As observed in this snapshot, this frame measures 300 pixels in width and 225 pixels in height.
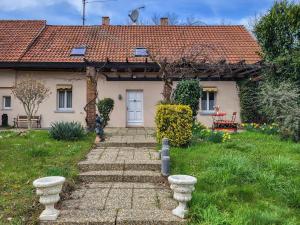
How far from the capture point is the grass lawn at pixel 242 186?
511cm

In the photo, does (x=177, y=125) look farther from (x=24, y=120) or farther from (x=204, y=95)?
(x=24, y=120)

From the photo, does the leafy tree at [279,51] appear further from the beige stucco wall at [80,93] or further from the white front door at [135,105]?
the white front door at [135,105]

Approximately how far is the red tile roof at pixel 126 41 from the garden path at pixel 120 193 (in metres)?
10.6

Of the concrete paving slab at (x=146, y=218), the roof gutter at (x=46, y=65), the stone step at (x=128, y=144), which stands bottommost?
the concrete paving slab at (x=146, y=218)

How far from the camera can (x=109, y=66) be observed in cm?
1748

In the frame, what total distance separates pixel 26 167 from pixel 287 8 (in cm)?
1307

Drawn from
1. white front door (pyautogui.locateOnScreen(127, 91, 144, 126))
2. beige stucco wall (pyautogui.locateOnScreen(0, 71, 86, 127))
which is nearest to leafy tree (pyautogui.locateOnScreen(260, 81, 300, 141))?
white front door (pyautogui.locateOnScreen(127, 91, 144, 126))

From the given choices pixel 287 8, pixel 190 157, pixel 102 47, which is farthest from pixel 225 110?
pixel 190 157

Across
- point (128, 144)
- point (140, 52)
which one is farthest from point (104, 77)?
point (128, 144)

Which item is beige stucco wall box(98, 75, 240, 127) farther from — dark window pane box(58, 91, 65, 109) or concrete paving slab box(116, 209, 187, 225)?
concrete paving slab box(116, 209, 187, 225)

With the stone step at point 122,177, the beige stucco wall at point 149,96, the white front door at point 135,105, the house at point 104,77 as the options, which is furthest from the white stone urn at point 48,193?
the white front door at point 135,105

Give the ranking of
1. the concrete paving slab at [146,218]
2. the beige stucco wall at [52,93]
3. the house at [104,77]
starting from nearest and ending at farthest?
the concrete paving slab at [146,218], the house at [104,77], the beige stucco wall at [52,93]

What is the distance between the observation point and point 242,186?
6473 millimetres

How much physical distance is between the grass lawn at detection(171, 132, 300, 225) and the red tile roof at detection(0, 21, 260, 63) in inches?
420
